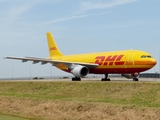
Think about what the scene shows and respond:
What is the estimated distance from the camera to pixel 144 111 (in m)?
18.5

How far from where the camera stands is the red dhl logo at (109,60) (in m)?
42.4

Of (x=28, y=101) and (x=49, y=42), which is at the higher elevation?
(x=49, y=42)

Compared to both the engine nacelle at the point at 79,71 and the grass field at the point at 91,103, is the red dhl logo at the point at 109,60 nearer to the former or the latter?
the engine nacelle at the point at 79,71

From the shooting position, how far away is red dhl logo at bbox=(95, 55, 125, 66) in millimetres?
42406

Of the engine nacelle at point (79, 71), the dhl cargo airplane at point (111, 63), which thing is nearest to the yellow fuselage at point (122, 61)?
the dhl cargo airplane at point (111, 63)

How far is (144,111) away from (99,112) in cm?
313

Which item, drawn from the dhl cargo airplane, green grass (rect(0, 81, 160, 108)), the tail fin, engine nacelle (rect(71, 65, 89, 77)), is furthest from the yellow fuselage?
the tail fin

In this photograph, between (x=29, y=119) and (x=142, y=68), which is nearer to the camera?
(x=29, y=119)

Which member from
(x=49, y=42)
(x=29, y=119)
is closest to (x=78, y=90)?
(x=29, y=119)

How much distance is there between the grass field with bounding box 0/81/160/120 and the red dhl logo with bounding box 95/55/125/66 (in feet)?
35.8

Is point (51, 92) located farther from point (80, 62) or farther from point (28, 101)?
point (80, 62)

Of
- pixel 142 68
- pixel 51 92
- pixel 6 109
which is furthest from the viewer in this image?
pixel 142 68

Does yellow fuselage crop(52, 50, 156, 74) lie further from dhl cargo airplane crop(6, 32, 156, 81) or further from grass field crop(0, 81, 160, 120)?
grass field crop(0, 81, 160, 120)

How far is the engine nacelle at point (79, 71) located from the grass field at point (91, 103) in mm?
10542
